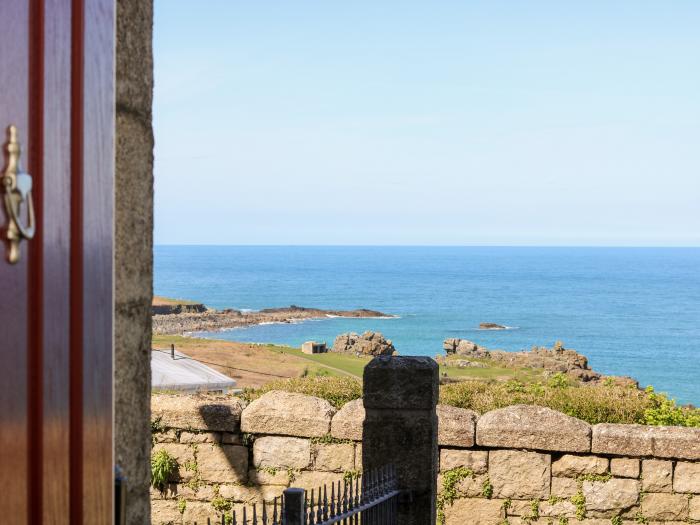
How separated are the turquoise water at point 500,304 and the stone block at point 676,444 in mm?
46268

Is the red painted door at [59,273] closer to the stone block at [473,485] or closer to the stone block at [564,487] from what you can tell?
the stone block at [473,485]

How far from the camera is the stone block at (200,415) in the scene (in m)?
8.02

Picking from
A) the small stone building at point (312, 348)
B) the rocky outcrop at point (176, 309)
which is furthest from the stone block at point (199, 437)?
the rocky outcrop at point (176, 309)

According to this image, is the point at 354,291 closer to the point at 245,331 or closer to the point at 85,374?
the point at 245,331

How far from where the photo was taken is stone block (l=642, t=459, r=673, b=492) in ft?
24.5

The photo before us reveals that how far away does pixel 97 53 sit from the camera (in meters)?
1.91

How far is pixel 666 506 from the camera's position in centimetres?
750

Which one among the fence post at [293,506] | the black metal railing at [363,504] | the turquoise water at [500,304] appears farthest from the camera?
the turquoise water at [500,304]

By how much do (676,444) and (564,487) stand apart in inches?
38.3

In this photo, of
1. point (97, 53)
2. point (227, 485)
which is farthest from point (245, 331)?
point (97, 53)

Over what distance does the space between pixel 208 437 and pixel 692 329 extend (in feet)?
281

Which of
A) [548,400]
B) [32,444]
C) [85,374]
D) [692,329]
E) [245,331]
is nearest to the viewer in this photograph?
[32,444]

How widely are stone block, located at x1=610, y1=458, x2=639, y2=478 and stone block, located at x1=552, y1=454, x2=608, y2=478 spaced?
0.21 feet

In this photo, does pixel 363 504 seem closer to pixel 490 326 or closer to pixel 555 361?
pixel 555 361
